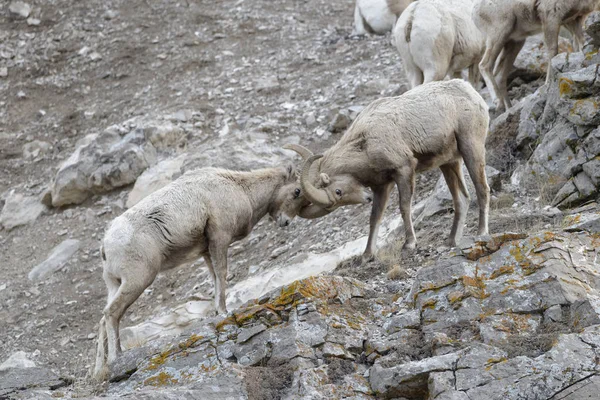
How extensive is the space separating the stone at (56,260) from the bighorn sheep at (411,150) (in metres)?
5.86

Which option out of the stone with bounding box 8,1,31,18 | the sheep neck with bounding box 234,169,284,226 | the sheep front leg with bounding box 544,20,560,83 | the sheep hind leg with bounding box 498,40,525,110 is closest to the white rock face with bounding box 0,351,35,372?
the sheep neck with bounding box 234,169,284,226

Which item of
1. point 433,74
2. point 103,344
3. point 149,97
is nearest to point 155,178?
point 149,97

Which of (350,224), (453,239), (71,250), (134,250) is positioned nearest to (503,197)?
(453,239)

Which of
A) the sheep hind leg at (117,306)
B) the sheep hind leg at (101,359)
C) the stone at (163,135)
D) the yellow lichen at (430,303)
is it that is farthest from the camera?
the stone at (163,135)

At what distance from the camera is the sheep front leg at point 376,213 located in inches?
412

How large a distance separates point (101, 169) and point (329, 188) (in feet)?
23.2

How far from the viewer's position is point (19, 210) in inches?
666

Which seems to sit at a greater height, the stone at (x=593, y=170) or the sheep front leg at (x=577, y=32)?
the sheep front leg at (x=577, y=32)

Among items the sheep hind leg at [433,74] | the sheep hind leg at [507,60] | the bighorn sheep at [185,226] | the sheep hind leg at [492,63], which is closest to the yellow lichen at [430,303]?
the bighorn sheep at [185,226]

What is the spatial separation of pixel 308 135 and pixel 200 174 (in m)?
6.18

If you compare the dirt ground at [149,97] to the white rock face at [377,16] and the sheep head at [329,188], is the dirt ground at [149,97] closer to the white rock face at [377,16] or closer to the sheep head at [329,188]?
the white rock face at [377,16]

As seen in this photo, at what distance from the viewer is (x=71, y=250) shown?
15.0m

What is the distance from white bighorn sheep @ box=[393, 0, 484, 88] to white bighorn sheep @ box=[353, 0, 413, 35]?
5.72 metres

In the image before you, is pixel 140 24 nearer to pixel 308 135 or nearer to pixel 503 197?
pixel 308 135
